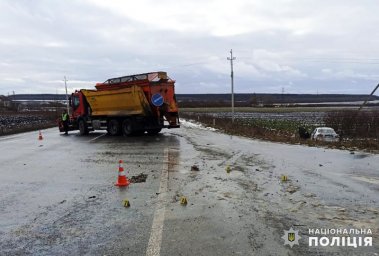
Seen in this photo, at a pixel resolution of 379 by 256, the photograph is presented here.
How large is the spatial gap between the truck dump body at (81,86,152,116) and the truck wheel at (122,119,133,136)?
475 mm

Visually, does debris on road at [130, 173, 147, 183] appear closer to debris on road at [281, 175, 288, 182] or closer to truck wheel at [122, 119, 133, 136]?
debris on road at [281, 175, 288, 182]

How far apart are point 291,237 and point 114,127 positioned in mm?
21298

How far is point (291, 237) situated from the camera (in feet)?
17.2

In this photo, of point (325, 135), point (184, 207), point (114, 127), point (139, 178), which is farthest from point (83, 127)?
point (184, 207)

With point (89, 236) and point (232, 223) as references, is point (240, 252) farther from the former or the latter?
point (89, 236)

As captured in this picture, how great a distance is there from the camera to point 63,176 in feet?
34.9

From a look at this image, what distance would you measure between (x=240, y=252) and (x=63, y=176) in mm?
6914

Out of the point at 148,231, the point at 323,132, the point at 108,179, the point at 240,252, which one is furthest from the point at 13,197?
the point at 323,132

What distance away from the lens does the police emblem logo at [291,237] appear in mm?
5102

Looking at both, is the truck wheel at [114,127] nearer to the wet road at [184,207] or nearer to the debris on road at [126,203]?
the wet road at [184,207]

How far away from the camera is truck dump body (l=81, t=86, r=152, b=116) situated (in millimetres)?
23266

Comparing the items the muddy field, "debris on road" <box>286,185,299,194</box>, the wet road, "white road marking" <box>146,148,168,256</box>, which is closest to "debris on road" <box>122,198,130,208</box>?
the wet road

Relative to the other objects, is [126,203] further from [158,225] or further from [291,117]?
[291,117]

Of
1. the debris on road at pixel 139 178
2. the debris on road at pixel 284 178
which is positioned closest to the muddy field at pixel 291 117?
the debris on road at pixel 284 178
